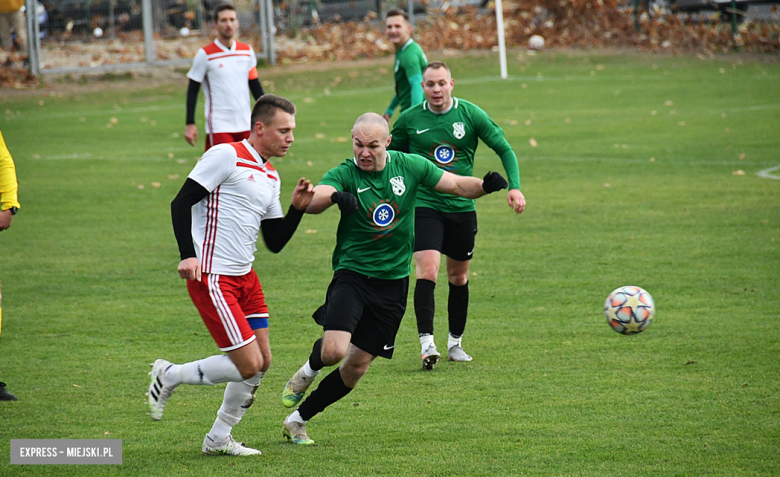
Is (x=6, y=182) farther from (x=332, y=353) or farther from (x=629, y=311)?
(x=629, y=311)

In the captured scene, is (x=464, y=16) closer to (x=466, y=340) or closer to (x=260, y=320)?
(x=466, y=340)

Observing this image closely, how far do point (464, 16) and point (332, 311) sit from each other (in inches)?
1049

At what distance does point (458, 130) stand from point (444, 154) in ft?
0.76

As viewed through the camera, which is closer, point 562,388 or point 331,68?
point 562,388

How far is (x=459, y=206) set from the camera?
7543 mm

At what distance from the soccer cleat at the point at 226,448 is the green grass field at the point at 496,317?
89 mm

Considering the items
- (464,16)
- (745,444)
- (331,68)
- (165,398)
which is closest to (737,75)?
(464,16)

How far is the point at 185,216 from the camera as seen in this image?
5.09 metres

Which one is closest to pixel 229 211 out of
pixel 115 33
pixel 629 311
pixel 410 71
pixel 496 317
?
pixel 629 311

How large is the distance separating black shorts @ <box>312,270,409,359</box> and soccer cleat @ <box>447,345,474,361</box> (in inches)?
70.4

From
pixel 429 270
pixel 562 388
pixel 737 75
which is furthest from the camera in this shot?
pixel 737 75

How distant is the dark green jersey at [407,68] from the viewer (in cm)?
1109

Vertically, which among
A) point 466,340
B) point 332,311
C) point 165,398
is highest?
point 332,311

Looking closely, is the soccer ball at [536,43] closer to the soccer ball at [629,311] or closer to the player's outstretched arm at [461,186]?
the soccer ball at [629,311]
